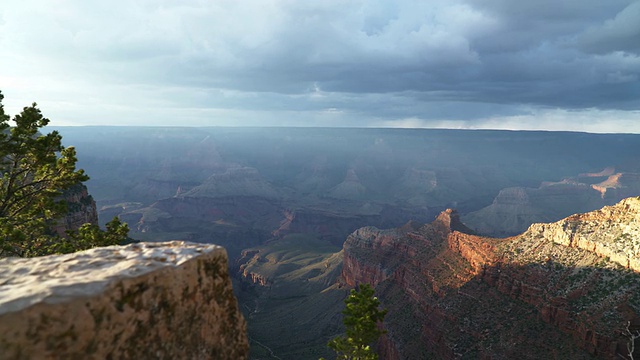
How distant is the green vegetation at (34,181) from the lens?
1988 centimetres

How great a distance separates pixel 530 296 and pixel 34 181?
5335 centimetres

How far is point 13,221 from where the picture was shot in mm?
20594

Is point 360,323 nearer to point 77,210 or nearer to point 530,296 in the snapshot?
point 530,296

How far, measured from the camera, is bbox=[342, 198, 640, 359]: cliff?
4034 centimetres

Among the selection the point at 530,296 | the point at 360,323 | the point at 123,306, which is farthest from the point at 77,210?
the point at 530,296

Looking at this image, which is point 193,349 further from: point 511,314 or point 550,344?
point 511,314

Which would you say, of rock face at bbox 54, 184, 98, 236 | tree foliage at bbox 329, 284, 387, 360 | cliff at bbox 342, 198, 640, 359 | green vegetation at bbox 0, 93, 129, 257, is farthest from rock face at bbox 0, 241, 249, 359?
rock face at bbox 54, 184, 98, 236

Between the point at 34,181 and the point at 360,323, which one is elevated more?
the point at 34,181

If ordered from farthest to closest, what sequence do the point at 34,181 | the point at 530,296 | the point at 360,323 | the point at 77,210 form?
the point at 77,210 → the point at 530,296 → the point at 360,323 → the point at 34,181

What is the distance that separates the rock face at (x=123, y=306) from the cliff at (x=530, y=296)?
43.7 metres

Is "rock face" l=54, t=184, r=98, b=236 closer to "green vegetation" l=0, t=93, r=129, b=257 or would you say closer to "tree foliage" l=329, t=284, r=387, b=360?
"green vegetation" l=0, t=93, r=129, b=257

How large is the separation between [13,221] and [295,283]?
117 metres

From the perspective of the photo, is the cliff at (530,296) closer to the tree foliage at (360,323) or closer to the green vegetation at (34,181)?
the tree foliage at (360,323)

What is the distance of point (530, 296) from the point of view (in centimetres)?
4906
